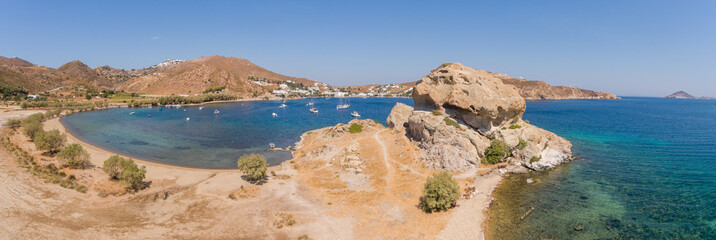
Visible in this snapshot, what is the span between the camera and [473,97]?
137 ft

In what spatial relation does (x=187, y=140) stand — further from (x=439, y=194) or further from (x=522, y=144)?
(x=522, y=144)

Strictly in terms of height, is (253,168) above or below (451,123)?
below

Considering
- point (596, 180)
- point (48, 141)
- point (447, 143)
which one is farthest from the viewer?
point (48, 141)

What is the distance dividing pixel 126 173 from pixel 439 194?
101 feet

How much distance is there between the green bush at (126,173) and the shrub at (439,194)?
29117 mm

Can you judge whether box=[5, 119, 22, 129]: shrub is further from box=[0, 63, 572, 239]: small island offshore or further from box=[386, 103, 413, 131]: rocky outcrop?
box=[386, 103, 413, 131]: rocky outcrop

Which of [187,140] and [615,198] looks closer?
[615,198]

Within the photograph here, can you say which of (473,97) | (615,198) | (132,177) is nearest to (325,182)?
(132,177)

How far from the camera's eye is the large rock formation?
1554 inches

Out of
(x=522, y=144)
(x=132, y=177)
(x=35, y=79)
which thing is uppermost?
(x=35, y=79)

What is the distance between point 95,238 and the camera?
2072 cm

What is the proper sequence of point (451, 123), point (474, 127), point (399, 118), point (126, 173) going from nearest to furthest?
point (126, 173), point (451, 123), point (474, 127), point (399, 118)

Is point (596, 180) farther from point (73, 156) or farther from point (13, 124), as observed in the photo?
point (13, 124)

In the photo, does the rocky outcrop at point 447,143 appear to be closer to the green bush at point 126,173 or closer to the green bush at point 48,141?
the green bush at point 126,173
